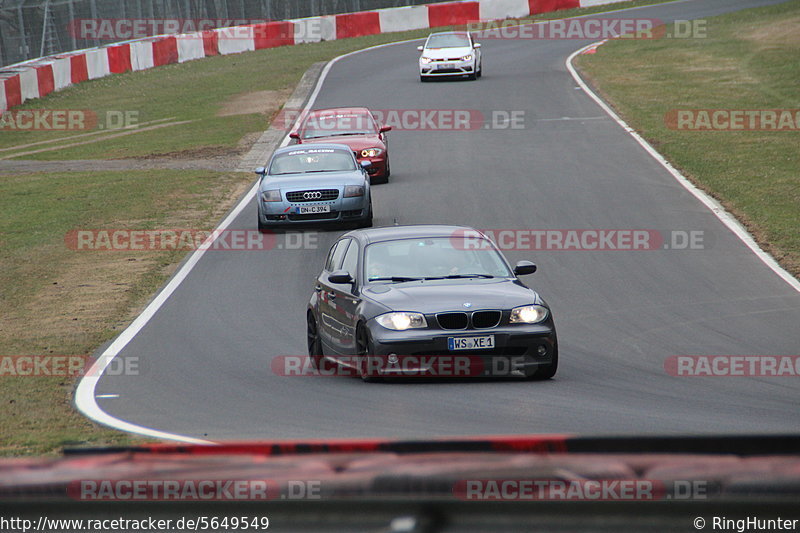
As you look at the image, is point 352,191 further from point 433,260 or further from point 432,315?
point 432,315

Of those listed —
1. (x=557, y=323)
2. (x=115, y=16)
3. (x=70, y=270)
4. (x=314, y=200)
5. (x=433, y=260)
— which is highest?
(x=115, y=16)

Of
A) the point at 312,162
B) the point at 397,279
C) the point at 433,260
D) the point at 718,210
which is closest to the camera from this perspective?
the point at 397,279

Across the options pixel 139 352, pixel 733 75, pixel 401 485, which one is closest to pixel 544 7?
pixel 733 75

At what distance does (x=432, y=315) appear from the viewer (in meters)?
10.2

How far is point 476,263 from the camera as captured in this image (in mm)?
11516

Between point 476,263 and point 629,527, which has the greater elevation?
point 629,527

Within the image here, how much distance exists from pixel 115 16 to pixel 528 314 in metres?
40.1

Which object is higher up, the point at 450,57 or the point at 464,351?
the point at 450,57

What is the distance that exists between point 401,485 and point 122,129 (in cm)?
3476

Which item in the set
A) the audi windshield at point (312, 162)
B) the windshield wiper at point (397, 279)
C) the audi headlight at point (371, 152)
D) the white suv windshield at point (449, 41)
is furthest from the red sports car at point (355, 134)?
the white suv windshield at point (449, 41)

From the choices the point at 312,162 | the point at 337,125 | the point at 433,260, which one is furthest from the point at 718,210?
the point at 433,260

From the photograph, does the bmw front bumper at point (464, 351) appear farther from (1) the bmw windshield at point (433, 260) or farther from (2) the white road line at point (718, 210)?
(2) the white road line at point (718, 210)

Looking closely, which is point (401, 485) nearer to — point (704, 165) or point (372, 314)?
point (372, 314)

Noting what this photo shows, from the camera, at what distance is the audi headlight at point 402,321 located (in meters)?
10.2
